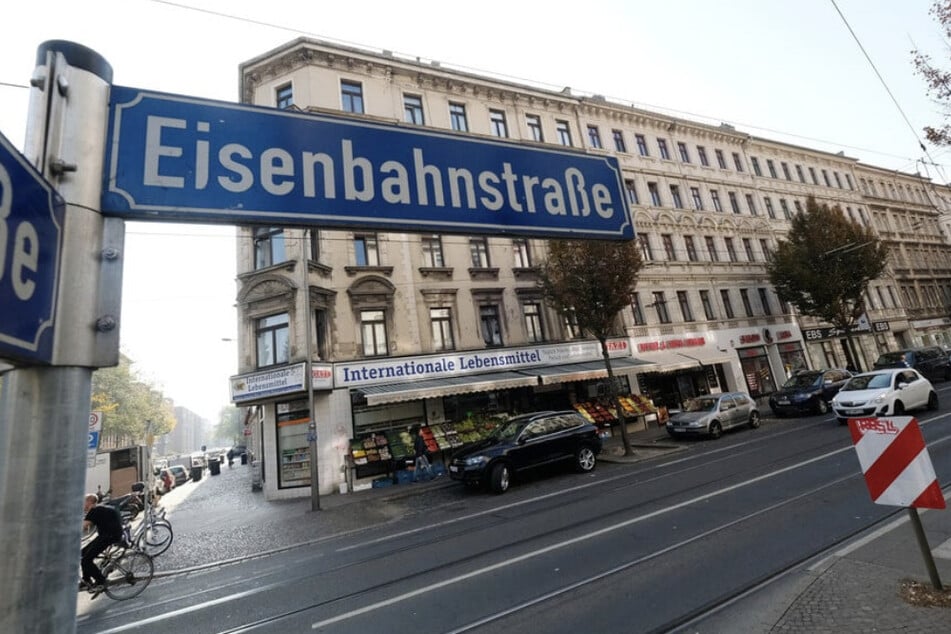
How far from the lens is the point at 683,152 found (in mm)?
29812

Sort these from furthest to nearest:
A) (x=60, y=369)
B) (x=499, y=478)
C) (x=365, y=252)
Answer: (x=365, y=252) < (x=499, y=478) < (x=60, y=369)

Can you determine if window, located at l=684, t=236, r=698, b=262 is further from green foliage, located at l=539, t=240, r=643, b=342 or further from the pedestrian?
the pedestrian

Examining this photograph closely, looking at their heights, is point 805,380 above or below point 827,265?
below

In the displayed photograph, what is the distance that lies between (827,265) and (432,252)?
76.5ft

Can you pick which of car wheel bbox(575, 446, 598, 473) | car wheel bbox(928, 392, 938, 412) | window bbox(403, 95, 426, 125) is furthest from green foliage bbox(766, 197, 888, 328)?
window bbox(403, 95, 426, 125)

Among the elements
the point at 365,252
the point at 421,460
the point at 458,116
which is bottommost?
the point at 421,460

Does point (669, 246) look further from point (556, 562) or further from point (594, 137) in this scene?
point (556, 562)

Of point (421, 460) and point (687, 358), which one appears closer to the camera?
point (421, 460)

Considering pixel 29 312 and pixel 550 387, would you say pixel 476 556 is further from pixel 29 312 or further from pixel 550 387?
pixel 550 387

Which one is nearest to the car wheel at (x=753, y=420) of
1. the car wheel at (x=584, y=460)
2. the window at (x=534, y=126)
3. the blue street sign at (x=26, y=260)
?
the car wheel at (x=584, y=460)

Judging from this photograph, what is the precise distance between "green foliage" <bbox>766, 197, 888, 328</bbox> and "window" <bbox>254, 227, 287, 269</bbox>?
2826cm

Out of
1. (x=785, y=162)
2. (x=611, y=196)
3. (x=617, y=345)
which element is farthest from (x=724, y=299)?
(x=611, y=196)

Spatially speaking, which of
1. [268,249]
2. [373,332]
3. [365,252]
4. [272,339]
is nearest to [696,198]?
[365,252]

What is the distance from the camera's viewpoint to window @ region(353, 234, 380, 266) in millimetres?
18578
